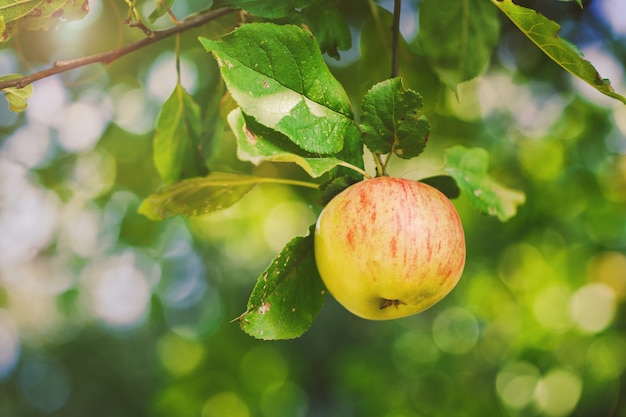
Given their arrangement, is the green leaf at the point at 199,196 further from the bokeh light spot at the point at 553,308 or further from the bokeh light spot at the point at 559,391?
the bokeh light spot at the point at 559,391

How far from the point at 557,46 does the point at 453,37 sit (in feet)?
1.12

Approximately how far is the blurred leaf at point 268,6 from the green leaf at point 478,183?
0.25 meters

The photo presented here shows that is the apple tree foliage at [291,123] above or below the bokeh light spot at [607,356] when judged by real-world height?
above

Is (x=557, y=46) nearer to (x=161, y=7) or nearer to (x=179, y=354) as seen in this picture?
(x=161, y=7)

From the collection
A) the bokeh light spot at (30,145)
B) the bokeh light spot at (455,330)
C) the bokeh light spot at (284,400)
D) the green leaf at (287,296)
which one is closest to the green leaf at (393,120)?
the green leaf at (287,296)

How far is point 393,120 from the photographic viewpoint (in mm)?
585

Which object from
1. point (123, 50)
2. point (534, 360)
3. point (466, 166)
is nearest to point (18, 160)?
point (123, 50)

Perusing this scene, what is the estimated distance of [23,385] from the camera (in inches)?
302

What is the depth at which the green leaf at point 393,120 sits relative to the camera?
57cm

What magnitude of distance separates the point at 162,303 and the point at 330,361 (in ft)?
5.98

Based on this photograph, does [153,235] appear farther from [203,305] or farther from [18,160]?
[203,305]

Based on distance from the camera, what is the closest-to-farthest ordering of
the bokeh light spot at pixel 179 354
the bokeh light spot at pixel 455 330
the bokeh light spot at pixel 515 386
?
1. the bokeh light spot at pixel 515 386
2. the bokeh light spot at pixel 455 330
3. the bokeh light spot at pixel 179 354

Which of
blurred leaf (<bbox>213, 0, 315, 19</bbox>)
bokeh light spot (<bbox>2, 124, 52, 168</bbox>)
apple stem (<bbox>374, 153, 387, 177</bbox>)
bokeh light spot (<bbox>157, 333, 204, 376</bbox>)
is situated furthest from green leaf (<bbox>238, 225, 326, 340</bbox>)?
bokeh light spot (<bbox>157, 333, 204, 376</bbox>)

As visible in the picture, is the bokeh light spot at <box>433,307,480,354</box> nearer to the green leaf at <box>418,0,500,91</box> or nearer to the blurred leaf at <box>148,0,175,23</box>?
the green leaf at <box>418,0,500,91</box>
